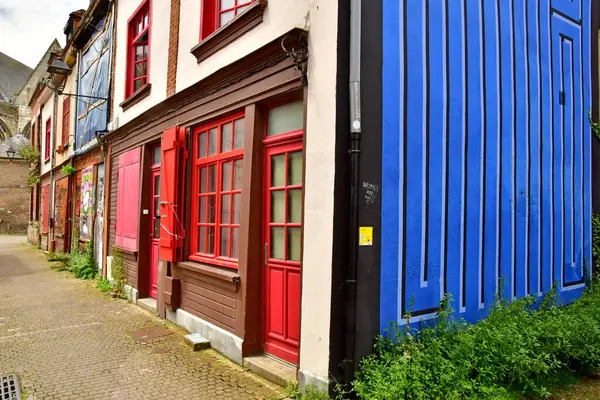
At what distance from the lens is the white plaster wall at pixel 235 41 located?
418 cm

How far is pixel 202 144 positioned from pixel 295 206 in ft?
7.26

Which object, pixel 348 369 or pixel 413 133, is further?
pixel 413 133

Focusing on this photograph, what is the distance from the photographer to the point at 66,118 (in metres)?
14.0

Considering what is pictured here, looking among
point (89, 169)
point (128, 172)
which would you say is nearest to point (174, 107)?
point (128, 172)

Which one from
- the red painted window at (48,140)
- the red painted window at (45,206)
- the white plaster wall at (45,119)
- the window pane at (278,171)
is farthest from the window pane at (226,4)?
the red painted window at (45,206)

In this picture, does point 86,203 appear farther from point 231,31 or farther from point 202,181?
point 231,31

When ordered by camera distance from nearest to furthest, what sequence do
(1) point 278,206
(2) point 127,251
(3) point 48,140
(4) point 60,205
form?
1. (1) point 278,206
2. (2) point 127,251
3. (4) point 60,205
4. (3) point 48,140

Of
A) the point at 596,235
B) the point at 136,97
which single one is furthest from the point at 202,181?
the point at 596,235

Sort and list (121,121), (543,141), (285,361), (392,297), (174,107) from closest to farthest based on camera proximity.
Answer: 1. (392,297)
2. (285,361)
3. (543,141)
4. (174,107)
5. (121,121)

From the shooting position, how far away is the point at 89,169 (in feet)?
36.1

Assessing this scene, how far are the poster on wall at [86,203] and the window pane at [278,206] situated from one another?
301 inches

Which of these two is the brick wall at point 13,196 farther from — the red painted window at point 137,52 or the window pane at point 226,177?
the window pane at point 226,177

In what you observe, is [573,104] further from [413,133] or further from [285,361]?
[285,361]

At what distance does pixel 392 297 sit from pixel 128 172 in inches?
243
